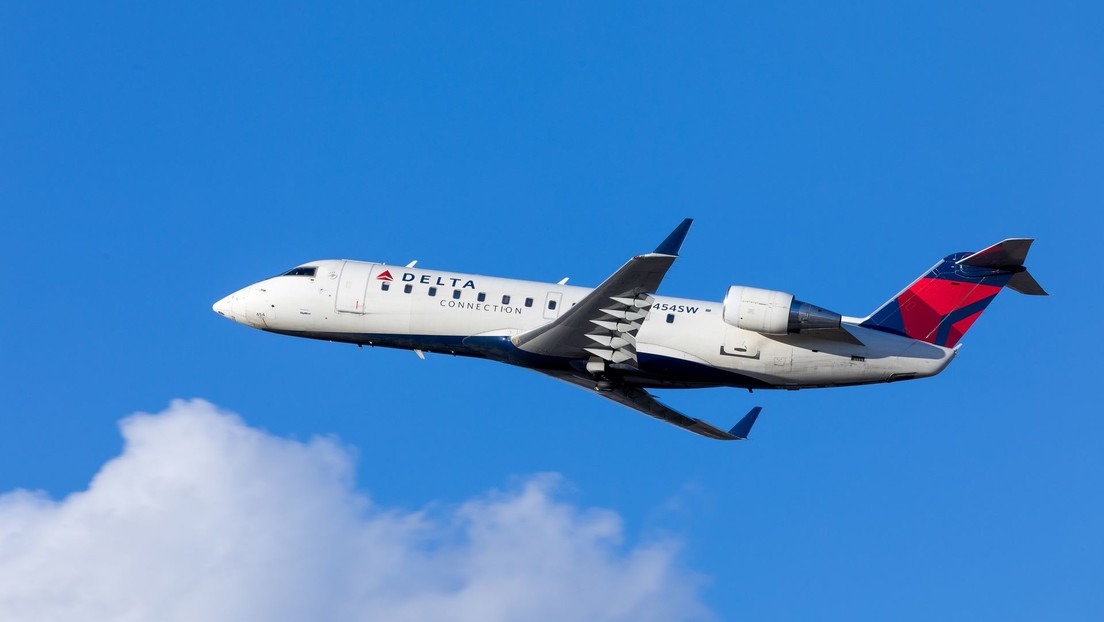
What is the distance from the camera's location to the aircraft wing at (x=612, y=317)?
3403 cm

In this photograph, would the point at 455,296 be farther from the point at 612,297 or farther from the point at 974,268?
the point at 974,268

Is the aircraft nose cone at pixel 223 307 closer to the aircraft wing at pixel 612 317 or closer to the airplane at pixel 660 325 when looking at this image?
the airplane at pixel 660 325

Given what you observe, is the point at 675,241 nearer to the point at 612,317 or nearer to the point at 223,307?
the point at 612,317

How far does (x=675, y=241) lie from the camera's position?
33.6 meters

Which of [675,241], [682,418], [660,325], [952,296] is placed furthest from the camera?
[682,418]

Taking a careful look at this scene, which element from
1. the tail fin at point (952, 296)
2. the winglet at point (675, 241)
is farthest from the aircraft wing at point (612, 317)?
the tail fin at point (952, 296)

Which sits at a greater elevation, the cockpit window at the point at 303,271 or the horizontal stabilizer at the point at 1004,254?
the cockpit window at the point at 303,271

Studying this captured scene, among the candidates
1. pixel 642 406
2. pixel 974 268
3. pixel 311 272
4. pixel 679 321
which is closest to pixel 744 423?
pixel 642 406

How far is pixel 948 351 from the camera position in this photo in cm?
3784

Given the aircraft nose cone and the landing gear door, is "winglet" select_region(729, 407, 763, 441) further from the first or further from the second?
the aircraft nose cone

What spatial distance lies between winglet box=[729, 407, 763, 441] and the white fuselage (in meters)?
4.25

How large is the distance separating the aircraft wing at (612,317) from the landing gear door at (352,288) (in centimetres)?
518

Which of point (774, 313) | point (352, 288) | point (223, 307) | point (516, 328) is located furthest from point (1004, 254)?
point (223, 307)

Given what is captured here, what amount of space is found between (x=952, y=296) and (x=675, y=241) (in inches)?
358
